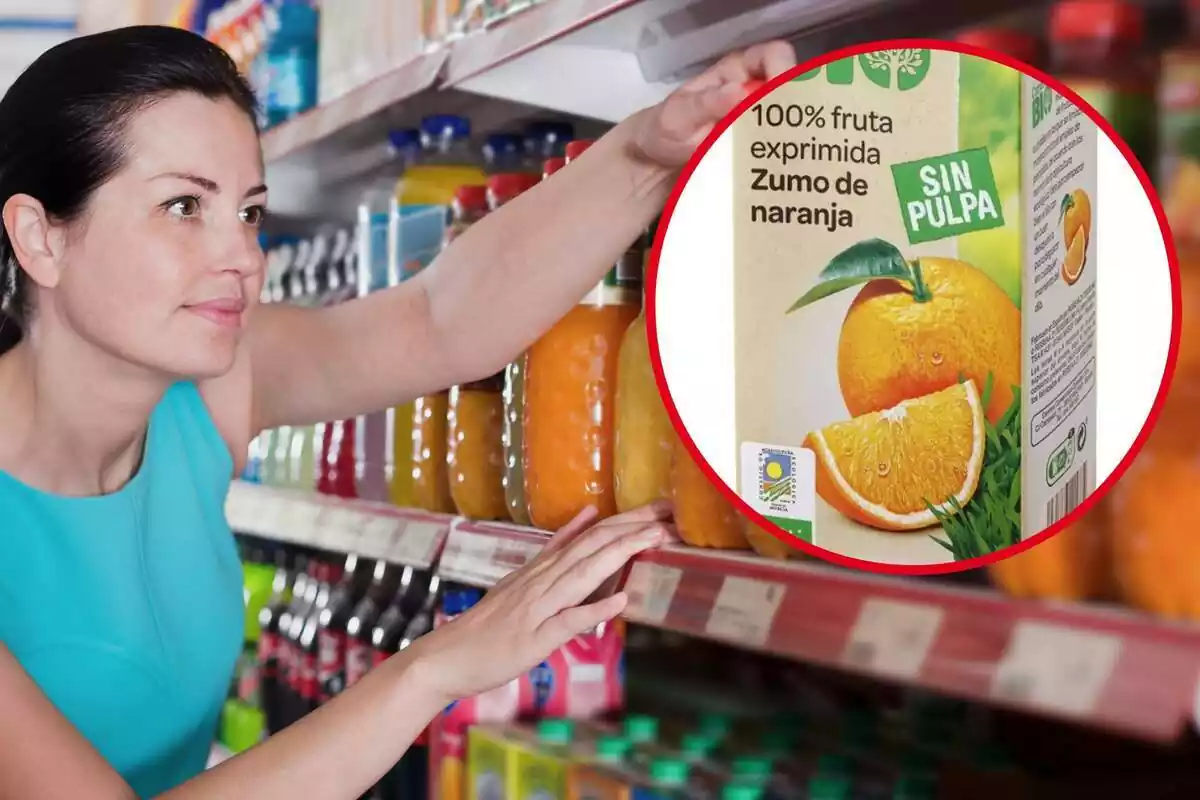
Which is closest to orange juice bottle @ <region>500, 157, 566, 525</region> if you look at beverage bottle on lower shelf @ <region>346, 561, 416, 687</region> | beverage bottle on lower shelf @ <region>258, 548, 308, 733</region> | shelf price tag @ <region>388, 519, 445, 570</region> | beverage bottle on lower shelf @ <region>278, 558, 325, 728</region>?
shelf price tag @ <region>388, 519, 445, 570</region>

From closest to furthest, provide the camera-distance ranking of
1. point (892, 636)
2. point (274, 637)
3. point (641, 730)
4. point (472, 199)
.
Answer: point (892, 636) < point (641, 730) < point (472, 199) < point (274, 637)

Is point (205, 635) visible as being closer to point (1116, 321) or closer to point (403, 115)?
point (403, 115)

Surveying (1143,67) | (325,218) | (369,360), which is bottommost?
(369,360)

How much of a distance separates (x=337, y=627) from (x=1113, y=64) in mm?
1680

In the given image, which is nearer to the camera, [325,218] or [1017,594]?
[1017,594]

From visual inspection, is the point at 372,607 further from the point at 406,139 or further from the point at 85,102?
the point at 85,102

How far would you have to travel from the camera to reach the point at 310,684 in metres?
2.23

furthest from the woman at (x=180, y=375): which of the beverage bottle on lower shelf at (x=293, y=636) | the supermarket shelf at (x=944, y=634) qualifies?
the beverage bottle on lower shelf at (x=293, y=636)

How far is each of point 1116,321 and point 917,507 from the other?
18cm

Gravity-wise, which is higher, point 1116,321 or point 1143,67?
point 1143,67

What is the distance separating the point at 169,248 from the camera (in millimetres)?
1346

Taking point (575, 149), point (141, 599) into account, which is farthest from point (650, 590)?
point (141, 599)

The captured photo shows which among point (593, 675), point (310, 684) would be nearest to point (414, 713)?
point (593, 675)

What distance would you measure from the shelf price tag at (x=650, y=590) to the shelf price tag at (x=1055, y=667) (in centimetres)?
37
